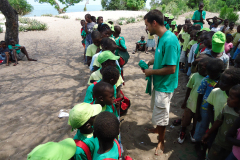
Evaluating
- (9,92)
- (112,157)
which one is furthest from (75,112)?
(9,92)

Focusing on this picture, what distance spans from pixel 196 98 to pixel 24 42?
1051cm

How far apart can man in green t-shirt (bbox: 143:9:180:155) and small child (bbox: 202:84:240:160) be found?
0.67 metres

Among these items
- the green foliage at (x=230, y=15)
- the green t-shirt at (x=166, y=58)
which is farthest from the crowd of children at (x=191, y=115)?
the green foliage at (x=230, y=15)

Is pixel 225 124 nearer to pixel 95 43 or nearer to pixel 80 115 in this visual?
pixel 80 115

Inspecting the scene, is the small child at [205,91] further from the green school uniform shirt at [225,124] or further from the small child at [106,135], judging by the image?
the small child at [106,135]

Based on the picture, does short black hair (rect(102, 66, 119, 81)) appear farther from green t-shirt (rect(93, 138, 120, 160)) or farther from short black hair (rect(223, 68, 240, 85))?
short black hair (rect(223, 68, 240, 85))

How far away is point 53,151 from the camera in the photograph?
1.05 m

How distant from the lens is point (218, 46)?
255 cm

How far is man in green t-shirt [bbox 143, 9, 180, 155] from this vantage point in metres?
Answer: 2.10

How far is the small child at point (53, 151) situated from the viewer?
3.28 ft

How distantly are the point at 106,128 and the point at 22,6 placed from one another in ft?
100

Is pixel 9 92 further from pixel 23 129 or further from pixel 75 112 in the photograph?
pixel 75 112

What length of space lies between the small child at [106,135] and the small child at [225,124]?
1.18 meters

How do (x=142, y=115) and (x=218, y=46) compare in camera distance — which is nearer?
(x=218, y=46)
